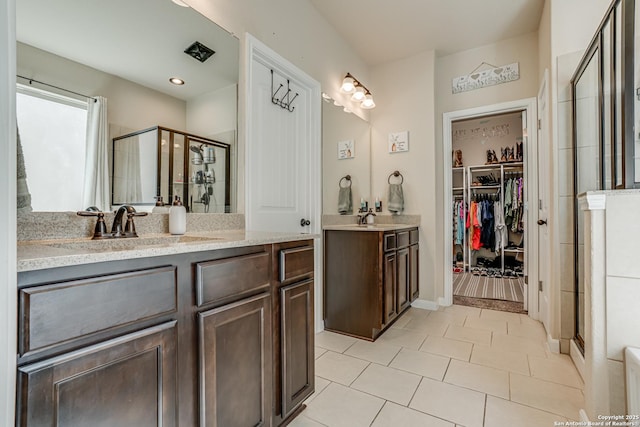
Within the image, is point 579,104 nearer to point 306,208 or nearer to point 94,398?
point 306,208

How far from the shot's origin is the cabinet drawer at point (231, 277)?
972 mm

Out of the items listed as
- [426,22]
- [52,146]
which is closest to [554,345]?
[426,22]

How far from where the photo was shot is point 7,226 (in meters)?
0.61

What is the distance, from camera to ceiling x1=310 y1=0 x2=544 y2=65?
2.53 meters

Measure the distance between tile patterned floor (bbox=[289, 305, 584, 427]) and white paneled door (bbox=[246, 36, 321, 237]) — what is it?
3.54 ft

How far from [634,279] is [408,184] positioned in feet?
7.46

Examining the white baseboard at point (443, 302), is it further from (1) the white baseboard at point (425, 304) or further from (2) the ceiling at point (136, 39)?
(2) the ceiling at point (136, 39)

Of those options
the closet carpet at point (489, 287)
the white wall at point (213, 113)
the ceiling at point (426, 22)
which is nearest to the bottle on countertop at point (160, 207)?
the white wall at point (213, 113)

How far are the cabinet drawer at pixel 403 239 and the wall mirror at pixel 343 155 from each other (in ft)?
2.02

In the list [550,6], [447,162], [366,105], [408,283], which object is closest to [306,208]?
[408,283]

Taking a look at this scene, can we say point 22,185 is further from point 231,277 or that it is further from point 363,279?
point 363,279

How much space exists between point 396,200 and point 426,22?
69.1 inches

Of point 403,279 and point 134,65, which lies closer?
point 134,65

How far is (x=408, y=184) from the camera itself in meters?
3.32
